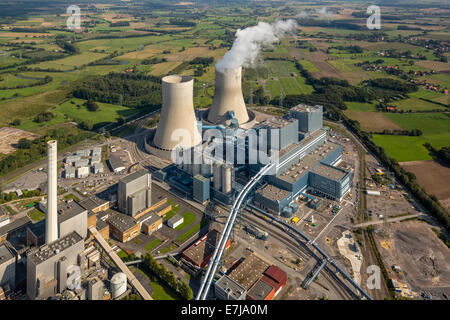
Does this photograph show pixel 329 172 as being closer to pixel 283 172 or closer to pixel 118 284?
pixel 283 172

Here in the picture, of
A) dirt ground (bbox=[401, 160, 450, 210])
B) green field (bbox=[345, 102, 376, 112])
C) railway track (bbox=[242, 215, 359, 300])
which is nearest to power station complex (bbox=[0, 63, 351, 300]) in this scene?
railway track (bbox=[242, 215, 359, 300])

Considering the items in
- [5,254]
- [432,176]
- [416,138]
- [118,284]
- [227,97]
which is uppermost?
[227,97]

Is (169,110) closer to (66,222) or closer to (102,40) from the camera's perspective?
(66,222)

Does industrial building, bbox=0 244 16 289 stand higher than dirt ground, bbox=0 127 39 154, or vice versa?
dirt ground, bbox=0 127 39 154

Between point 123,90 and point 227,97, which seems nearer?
point 227,97

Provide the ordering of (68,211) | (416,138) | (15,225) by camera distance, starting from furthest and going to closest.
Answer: (416,138), (15,225), (68,211)

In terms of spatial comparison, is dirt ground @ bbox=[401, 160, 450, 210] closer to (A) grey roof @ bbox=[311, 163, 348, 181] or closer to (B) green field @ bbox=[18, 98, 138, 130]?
(A) grey roof @ bbox=[311, 163, 348, 181]

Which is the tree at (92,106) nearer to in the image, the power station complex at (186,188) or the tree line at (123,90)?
the tree line at (123,90)

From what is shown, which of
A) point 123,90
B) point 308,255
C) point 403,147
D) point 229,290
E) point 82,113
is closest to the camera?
point 229,290

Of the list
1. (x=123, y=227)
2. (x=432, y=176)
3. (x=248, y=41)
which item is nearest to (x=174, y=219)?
(x=123, y=227)
